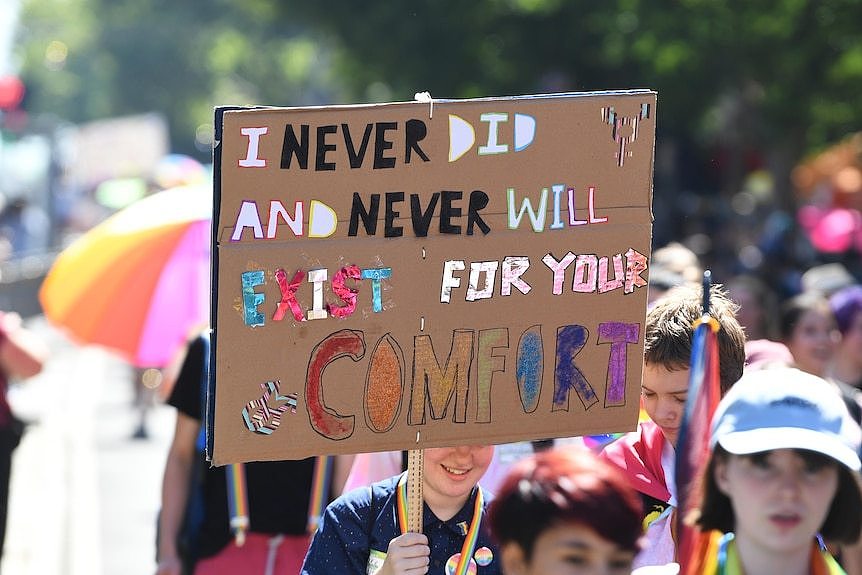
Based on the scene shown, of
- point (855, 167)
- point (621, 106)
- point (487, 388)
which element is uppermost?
point (855, 167)

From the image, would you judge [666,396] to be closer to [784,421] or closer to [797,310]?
[784,421]

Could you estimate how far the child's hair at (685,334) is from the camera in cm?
417

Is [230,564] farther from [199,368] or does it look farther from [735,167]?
[735,167]

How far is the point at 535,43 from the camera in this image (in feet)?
102

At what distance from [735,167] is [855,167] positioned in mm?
8547

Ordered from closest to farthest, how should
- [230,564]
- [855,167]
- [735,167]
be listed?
[230,564] → [855,167] → [735,167]

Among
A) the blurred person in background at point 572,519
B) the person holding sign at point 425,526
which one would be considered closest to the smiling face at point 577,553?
the blurred person in background at point 572,519

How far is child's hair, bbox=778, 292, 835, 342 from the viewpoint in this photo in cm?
734

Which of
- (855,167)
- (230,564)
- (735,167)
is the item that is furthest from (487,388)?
(735,167)

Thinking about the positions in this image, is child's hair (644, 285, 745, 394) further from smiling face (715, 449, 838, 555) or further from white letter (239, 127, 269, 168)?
white letter (239, 127, 269, 168)

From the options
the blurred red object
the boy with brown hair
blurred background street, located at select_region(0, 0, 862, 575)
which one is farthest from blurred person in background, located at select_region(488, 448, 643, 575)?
the blurred red object

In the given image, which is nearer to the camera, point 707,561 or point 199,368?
point 707,561

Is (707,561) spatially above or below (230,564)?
above

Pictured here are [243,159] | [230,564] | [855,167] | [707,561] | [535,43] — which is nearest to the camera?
[707,561]
